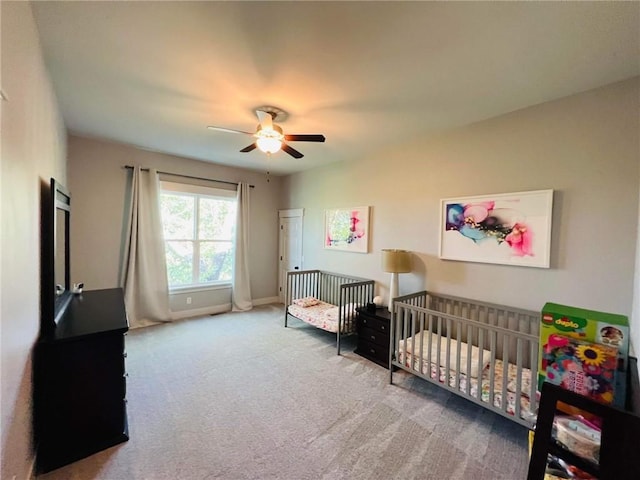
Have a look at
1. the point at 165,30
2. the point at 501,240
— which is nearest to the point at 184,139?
the point at 165,30

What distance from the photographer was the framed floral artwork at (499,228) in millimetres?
2363

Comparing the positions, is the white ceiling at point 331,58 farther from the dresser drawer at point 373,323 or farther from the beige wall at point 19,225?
the dresser drawer at point 373,323

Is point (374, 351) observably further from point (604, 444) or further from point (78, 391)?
point (78, 391)

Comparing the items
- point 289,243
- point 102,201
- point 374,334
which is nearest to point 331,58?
point 374,334

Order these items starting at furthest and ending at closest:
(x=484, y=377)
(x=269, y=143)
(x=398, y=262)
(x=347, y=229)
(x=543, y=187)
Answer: (x=347, y=229)
(x=398, y=262)
(x=269, y=143)
(x=543, y=187)
(x=484, y=377)

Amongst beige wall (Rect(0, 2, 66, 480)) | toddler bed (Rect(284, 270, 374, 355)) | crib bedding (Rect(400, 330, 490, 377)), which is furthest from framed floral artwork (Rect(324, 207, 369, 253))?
beige wall (Rect(0, 2, 66, 480))

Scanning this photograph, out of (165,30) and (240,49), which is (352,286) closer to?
(240,49)

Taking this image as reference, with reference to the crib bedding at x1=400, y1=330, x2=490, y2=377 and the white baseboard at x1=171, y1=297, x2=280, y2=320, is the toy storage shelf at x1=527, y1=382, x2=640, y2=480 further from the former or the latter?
the white baseboard at x1=171, y1=297, x2=280, y2=320

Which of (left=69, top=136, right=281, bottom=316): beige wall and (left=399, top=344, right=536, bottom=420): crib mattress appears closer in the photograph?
(left=399, top=344, right=536, bottom=420): crib mattress

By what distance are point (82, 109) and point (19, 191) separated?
1.85 m

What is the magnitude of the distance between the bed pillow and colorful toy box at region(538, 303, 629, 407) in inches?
113

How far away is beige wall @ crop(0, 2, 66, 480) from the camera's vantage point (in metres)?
1.17

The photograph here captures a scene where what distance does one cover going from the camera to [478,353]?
245 cm

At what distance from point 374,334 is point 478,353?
3.57 ft
